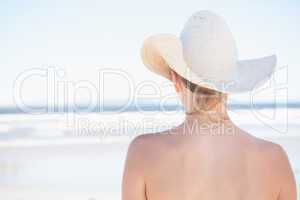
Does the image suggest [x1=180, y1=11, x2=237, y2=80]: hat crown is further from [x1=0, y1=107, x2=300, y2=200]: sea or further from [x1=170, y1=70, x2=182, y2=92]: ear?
[x1=0, y1=107, x2=300, y2=200]: sea

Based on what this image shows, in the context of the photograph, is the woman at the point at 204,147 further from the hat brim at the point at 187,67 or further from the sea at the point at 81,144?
the sea at the point at 81,144

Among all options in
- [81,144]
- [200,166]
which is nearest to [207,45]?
[200,166]

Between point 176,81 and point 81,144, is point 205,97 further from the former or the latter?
point 81,144

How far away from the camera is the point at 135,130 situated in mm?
5879

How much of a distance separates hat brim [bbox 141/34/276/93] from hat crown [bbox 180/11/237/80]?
1.0 inches

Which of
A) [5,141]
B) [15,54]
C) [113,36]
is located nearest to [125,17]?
[113,36]

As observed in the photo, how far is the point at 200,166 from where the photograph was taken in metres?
1.21

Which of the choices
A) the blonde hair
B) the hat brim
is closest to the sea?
the hat brim

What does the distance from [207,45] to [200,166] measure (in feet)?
0.88

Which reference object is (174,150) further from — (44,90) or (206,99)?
(44,90)

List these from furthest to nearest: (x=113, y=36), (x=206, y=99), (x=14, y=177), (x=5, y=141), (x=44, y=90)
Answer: (x=113, y=36) → (x=44, y=90) → (x=5, y=141) → (x=14, y=177) → (x=206, y=99)

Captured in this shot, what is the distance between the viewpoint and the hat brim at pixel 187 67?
122cm

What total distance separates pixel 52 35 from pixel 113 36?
32.0 inches

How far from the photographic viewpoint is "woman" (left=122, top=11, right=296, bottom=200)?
3.94 feet
